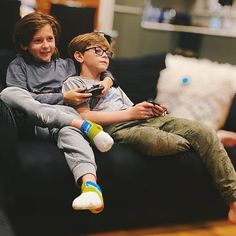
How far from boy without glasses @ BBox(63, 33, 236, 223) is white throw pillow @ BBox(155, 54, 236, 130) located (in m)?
0.25

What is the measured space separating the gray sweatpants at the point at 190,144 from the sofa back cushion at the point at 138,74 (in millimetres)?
372

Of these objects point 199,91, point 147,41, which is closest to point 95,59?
point 199,91

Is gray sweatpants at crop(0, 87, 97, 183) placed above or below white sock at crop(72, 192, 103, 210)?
above

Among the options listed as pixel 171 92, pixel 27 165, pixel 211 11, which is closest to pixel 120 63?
pixel 171 92

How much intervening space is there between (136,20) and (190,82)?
2.09 m

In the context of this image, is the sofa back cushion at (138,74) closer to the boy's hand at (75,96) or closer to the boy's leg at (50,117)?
the boy's hand at (75,96)

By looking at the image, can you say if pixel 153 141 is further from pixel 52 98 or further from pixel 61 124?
pixel 52 98

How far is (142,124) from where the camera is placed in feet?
6.16

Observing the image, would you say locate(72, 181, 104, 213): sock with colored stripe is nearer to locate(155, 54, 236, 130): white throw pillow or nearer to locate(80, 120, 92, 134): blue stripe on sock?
locate(80, 120, 92, 134): blue stripe on sock

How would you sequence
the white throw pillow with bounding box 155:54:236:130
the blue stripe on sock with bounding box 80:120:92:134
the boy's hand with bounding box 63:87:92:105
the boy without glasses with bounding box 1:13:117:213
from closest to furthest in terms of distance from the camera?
the boy without glasses with bounding box 1:13:117:213 < the blue stripe on sock with bounding box 80:120:92:134 < the boy's hand with bounding box 63:87:92:105 < the white throw pillow with bounding box 155:54:236:130

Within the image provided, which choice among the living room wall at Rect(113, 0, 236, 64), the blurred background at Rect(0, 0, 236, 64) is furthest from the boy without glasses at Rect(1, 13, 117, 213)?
the living room wall at Rect(113, 0, 236, 64)

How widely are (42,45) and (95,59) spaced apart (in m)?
0.25

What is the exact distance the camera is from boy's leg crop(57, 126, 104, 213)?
1.43 meters

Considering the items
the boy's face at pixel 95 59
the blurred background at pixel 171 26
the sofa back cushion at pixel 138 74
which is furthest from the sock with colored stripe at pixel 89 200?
the blurred background at pixel 171 26
